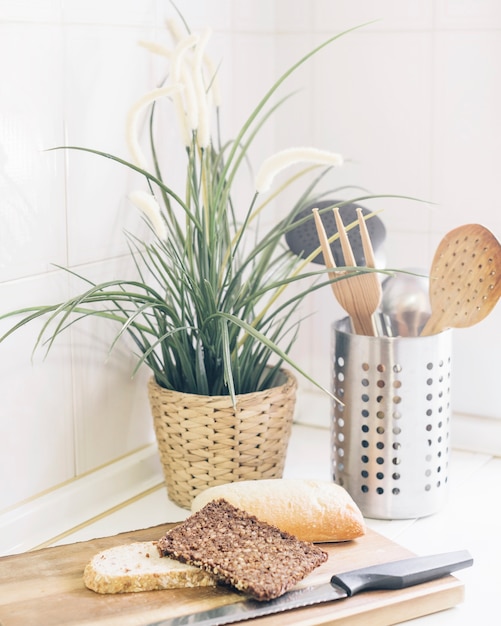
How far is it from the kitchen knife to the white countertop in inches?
1.6

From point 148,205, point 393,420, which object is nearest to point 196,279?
point 148,205

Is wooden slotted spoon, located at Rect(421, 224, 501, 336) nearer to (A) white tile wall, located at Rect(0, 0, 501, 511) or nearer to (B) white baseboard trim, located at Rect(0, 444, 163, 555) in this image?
(A) white tile wall, located at Rect(0, 0, 501, 511)

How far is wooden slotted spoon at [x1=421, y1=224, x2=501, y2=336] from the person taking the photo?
1115 millimetres

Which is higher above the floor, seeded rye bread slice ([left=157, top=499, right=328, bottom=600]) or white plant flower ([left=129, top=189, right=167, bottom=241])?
white plant flower ([left=129, top=189, right=167, bottom=241])

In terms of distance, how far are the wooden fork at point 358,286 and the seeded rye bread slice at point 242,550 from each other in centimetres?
28

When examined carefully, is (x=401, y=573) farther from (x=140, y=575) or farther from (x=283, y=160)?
(x=283, y=160)

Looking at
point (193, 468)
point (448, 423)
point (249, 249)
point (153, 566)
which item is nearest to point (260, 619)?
point (153, 566)

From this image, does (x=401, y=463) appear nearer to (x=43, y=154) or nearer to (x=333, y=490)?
(x=333, y=490)

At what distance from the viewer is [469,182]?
1.36 m

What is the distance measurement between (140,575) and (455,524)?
1.39ft

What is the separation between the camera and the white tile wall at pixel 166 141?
1063 mm

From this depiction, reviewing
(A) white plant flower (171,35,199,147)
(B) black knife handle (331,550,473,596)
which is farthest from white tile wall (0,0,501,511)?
(B) black knife handle (331,550,473,596)

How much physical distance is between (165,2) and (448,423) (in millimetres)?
641

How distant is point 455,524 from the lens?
1150 mm
